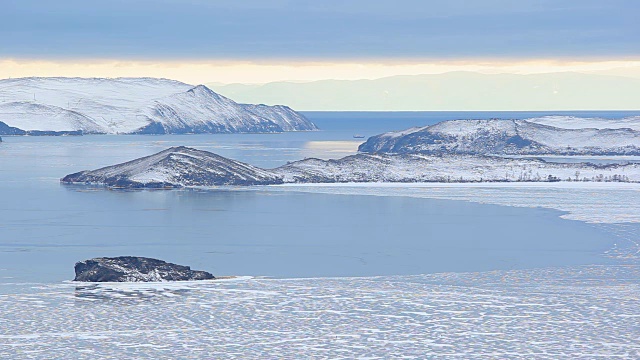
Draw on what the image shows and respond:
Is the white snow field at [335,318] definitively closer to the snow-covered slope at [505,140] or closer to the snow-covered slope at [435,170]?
the snow-covered slope at [435,170]

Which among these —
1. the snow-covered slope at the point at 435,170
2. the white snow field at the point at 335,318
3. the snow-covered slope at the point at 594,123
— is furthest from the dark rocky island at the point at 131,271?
the snow-covered slope at the point at 594,123

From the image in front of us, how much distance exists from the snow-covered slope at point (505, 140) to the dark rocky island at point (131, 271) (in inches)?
3455

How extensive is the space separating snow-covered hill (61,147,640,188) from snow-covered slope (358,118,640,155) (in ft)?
110

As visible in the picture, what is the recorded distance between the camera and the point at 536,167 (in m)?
88.8

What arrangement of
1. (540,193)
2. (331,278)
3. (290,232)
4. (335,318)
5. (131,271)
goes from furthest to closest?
1. (540,193)
2. (290,232)
3. (331,278)
4. (131,271)
5. (335,318)

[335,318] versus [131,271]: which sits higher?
[131,271]

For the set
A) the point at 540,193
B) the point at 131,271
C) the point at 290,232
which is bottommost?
the point at 290,232

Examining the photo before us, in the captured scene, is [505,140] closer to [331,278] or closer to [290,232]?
[290,232]

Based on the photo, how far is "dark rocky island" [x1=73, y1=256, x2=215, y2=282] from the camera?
114 ft

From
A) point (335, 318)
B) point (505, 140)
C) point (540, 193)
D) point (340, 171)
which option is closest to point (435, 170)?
point (340, 171)

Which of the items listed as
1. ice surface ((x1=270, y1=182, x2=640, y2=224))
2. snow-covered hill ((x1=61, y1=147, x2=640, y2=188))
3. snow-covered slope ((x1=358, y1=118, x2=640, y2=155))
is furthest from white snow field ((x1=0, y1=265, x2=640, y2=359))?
snow-covered slope ((x1=358, y1=118, x2=640, y2=155))

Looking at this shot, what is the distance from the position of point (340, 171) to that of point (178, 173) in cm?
1321

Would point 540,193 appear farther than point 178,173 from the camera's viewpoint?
No

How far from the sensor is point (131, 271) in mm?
35094
